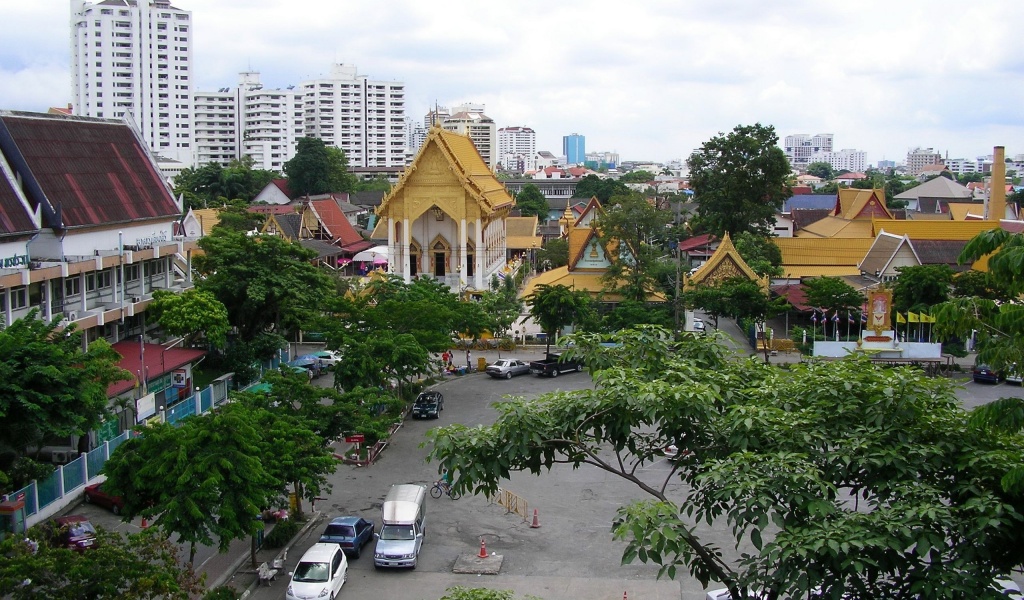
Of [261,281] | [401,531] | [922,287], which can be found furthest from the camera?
[922,287]

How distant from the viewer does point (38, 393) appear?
1906 centimetres

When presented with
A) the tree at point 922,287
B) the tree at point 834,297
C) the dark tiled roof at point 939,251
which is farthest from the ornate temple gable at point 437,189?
the tree at point 922,287

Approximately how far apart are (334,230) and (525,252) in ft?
45.8

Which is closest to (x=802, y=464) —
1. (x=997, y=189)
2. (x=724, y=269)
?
(x=724, y=269)

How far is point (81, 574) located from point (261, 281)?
19777 mm

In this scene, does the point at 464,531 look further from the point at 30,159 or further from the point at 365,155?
the point at 365,155

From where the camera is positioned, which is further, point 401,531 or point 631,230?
point 631,230

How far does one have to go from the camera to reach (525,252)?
72812 millimetres

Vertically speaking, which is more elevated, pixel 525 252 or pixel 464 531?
pixel 525 252

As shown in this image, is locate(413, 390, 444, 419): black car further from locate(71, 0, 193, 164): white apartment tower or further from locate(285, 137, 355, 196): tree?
locate(71, 0, 193, 164): white apartment tower

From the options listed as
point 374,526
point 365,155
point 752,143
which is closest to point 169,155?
point 365,155

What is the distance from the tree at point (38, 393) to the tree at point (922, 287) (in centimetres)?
2955

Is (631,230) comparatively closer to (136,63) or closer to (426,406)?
(426,406)

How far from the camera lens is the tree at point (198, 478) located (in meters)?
17.3
